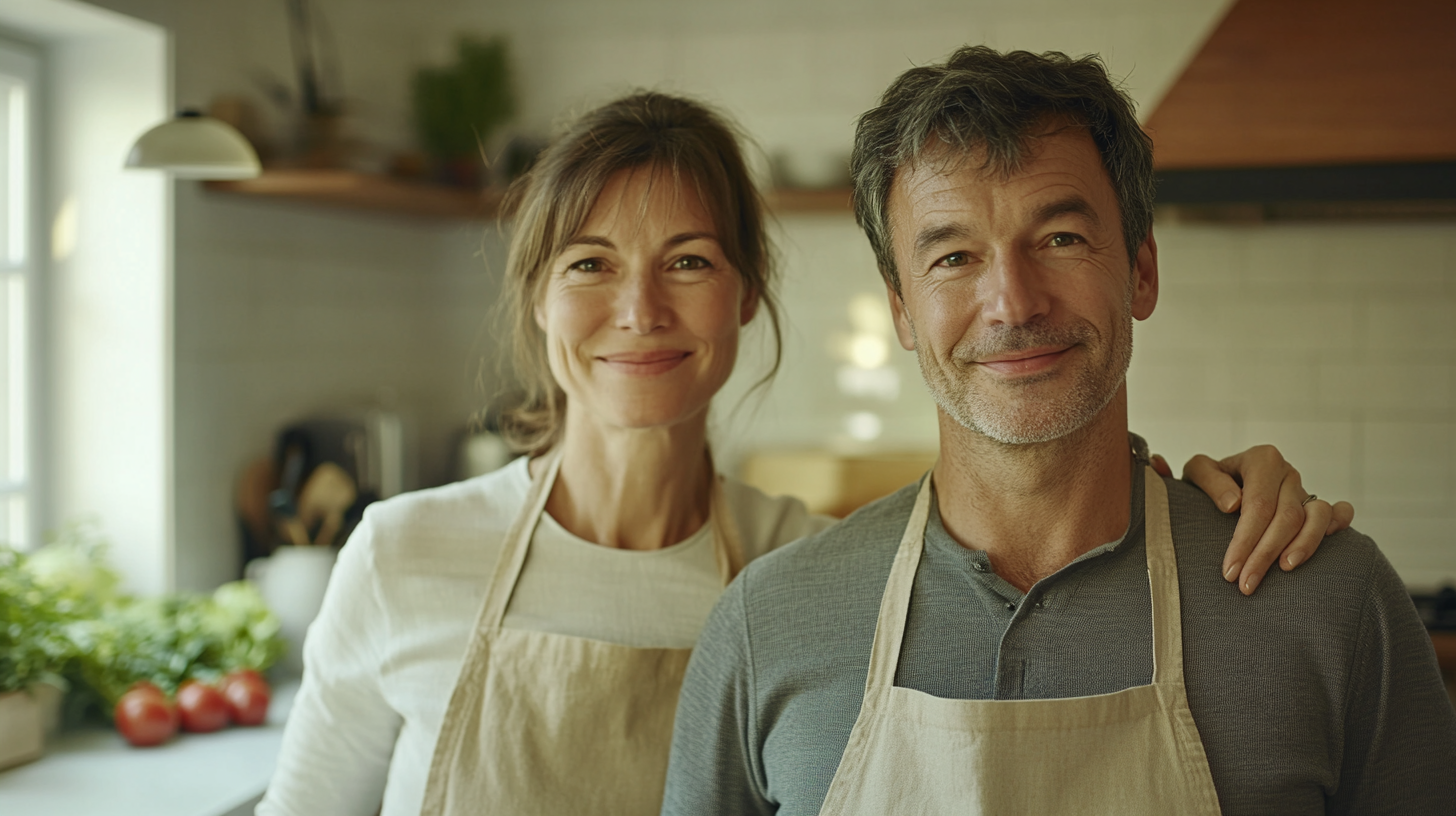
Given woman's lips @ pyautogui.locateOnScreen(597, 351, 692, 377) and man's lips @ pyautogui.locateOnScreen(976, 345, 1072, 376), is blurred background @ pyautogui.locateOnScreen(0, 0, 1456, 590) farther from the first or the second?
man's lips @ pyautogui.locateOnScreen(976, 345, 1072, 376)

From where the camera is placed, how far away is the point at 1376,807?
108cm

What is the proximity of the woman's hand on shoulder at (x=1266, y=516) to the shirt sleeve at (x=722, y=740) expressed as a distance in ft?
1.57

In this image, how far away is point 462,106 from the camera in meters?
3.70

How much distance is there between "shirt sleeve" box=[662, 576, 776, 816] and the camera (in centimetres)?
123

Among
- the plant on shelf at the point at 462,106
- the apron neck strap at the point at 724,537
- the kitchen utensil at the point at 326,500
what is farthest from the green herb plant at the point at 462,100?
the apron neck strap at the point at 724,537

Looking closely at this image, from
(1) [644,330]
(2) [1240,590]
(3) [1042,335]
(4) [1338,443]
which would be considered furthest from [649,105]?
(4) [1338,443]

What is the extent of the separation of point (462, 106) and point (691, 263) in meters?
2.43

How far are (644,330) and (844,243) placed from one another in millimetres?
2397

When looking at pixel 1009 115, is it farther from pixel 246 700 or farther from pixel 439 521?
pixel 246 700

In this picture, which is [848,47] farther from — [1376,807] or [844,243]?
[1376,807]

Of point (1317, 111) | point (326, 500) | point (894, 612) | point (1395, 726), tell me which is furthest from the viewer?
point (326, 500)

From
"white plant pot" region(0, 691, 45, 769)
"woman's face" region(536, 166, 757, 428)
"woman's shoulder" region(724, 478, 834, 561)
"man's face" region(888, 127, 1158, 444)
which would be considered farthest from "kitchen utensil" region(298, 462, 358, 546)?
"man's face" region(888, 127, 1158, 444)

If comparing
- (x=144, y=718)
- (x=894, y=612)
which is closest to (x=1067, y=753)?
(x=894, y=612)

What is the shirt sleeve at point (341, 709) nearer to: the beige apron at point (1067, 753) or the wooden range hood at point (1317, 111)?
the beige apron at point (1067, 753)
